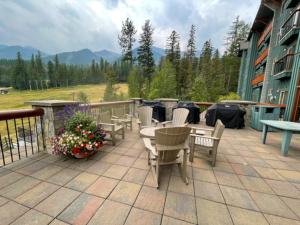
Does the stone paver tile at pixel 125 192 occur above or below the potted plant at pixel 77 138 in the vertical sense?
below

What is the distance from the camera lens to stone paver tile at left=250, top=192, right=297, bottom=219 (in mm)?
1614

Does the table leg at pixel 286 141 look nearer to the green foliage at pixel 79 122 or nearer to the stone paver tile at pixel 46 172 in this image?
the green foliage at pixel 79 122

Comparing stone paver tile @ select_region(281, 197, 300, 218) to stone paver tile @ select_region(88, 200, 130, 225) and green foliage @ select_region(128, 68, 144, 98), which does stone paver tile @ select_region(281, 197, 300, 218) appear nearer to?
stone paver tile @ select_region(88, 200, 130, 225)

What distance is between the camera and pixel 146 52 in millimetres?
15867

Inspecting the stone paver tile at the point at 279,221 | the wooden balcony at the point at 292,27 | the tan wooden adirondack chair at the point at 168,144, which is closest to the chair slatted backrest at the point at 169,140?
the tan wooden adirondack chair at the point at 168,144

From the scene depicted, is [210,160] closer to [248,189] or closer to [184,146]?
[248,189]

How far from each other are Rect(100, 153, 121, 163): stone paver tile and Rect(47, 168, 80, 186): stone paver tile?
0.55 meters

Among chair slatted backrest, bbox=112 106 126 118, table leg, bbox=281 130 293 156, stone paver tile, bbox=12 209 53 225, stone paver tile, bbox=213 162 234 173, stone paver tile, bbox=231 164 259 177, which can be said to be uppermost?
chair slatted backrest, bbox=112 106 126 118

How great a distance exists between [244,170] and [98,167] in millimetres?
2627

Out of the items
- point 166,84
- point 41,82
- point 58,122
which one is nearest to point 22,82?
point 41,82

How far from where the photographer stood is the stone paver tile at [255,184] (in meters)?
2.02

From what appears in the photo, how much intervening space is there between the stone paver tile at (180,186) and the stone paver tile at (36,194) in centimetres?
164

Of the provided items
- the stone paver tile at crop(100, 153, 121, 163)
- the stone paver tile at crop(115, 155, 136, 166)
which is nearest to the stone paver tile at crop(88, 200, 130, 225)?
the stone paver tile at crop(115, 155, 136, 166)

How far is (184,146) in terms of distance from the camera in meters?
2.12
